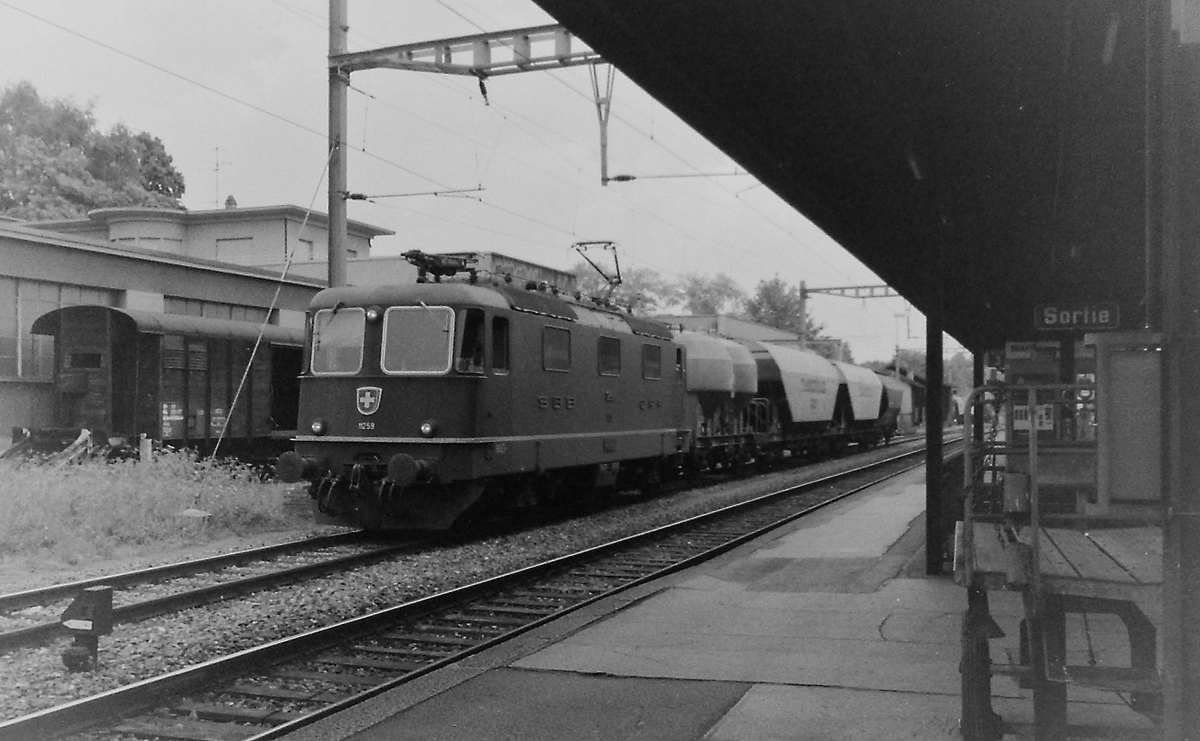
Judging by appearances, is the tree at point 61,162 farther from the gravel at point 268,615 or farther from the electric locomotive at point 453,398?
the gravel at point 268,615

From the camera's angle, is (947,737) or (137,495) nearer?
(947,737)

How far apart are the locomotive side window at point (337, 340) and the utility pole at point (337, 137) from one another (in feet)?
5.53

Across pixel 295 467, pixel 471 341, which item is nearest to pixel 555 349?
pixel 471 341

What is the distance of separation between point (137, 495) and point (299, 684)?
7.64 m

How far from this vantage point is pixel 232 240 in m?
38.5

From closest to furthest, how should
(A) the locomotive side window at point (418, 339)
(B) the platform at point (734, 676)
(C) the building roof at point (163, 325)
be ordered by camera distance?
(B) the platform at point (734, 676), (A) the locomotive side window at point (418, 339), (C) the building roof at point (163, 325)

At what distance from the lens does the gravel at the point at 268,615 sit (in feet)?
21.6

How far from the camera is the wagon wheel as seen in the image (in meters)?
4.59

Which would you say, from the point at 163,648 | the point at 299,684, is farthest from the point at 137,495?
the point at 299,684

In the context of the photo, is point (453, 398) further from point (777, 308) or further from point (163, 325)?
point (777, 308)

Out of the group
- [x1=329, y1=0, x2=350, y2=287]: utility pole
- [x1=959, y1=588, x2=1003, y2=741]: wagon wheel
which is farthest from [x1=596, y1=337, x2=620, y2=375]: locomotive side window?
[x1=959, y1=588, x2=1003, y2=741]: wagon wheel

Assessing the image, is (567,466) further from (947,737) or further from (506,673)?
(947,737)

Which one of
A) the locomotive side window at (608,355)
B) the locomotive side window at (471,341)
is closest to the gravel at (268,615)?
the locomotive side window at (471,341)

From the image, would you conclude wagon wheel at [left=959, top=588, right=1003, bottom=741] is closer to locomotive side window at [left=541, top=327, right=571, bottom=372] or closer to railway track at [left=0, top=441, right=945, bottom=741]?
railway track at [left=0, top=441, right=945, bottom=741]
